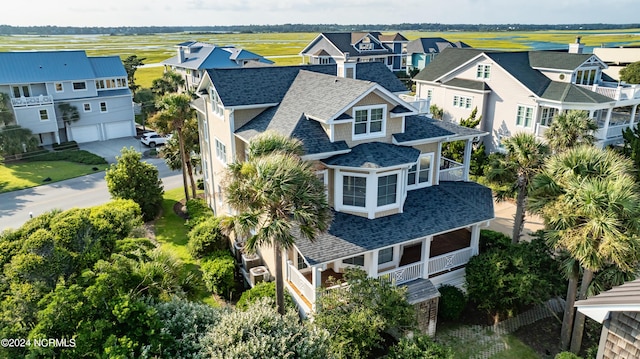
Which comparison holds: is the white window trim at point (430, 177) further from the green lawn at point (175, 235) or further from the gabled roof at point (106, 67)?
the gabled roof at point (106, 67)

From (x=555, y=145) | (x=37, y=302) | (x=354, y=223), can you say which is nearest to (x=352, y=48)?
(x=555, y=145)

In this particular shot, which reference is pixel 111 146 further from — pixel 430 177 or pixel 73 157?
pixel 430 177

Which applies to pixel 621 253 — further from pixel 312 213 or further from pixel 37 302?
pixel 37 302

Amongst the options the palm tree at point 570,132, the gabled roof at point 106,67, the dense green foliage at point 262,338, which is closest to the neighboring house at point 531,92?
the palm tree at point 570,132

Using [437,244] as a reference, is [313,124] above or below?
above

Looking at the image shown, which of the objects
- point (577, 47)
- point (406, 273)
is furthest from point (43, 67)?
point (577, 47)
